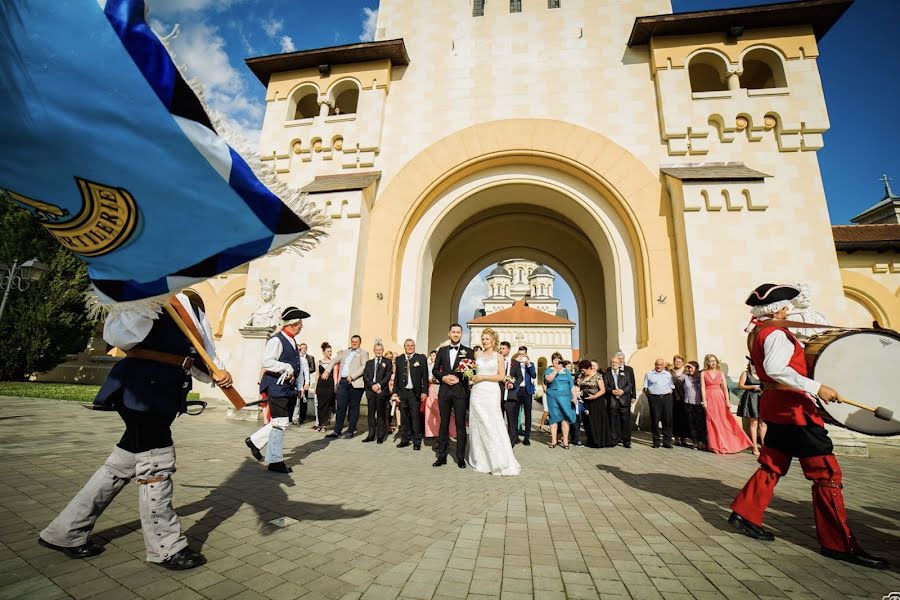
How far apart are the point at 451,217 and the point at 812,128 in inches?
411

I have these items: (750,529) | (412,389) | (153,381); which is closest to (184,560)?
(153,381)

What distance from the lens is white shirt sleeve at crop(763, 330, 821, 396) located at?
9.60ft

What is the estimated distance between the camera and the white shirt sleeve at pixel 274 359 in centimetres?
468

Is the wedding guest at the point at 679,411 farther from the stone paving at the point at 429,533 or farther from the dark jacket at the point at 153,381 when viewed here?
the dark jacket at the point at 153,381

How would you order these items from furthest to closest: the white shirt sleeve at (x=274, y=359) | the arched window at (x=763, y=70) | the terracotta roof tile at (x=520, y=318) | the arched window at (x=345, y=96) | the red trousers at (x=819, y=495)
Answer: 1. the terracotta roof tile at (x=520, y=318)
2. the arched window at (x=345, y=96)
3. the arched window at (x=763, y=70)
4. the white shirt sleeve at (x=274, y=359)
5. the red trousers at (x=819, y=495)

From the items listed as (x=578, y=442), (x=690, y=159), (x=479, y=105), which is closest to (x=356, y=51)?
(x=479, y=105)

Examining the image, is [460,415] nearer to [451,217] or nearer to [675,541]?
[675,541]

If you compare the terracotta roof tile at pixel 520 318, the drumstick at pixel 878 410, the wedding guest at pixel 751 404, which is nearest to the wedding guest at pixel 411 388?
the drumstick at pixel 878 410

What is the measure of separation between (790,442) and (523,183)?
1037 cm

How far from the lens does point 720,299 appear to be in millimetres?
9398

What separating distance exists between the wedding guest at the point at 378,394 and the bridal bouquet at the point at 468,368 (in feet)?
7.38

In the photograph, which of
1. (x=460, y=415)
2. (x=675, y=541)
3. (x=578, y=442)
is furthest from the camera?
(x=578, y=442)

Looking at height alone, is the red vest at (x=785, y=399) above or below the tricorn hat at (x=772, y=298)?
below

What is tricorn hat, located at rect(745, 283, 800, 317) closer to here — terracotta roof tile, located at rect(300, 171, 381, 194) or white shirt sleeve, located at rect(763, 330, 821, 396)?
white shirt sleeve, located at rect(763, 330, 821, 396)
